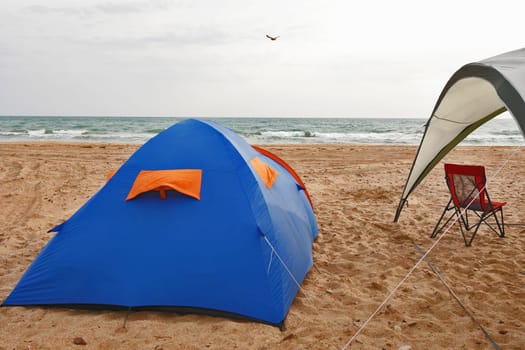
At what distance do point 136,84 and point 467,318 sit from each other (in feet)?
133

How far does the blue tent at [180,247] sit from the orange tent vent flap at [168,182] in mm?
14

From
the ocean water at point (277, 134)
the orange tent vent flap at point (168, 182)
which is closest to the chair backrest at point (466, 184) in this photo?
the orange tent vent flap at point (168, 182)

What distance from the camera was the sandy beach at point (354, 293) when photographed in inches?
113

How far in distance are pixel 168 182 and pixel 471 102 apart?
3.71m

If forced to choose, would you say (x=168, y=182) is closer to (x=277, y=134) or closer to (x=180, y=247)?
(x=180, y=247)

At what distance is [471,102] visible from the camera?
458 cm

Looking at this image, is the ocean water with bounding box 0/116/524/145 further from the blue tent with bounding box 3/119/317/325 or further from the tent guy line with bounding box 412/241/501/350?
the blue tent with bounding box 3/119/317/325

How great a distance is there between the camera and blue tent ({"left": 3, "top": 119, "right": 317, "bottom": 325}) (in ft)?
10.2

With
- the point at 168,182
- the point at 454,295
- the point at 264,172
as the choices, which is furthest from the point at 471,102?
the point at 168,182

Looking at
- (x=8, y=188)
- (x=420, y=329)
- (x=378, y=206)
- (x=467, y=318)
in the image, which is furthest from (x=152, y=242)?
(x=8, y=188)

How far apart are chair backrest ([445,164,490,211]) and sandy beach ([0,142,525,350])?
42cm

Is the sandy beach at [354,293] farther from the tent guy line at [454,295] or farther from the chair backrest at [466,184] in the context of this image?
the chair backrest at [466,184]

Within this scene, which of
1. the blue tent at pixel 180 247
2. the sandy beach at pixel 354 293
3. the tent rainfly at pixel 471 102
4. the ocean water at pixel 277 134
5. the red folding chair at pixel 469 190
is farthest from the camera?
the ocean water at pixel 277 134

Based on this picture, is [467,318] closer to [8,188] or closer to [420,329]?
[420,329]
